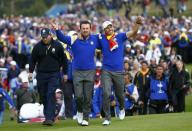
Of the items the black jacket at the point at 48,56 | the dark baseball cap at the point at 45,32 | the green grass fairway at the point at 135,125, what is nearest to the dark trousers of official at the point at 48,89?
the black jacket at the point at 48,56

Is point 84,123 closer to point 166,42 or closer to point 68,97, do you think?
point 68,97

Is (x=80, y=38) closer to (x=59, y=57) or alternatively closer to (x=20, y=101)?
(x=59, y=57)

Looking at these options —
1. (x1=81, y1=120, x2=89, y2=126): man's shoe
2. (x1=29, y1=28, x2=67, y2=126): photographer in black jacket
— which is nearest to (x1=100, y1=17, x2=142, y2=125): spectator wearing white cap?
(x1=81, y1=120, x2=89, y2=126): man's shoe

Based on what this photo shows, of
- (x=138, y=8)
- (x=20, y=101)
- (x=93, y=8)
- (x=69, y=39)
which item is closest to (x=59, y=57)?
(x=69, y=39)

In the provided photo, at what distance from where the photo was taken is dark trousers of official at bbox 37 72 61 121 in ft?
53.7

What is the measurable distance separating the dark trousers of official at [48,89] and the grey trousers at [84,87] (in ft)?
1.87

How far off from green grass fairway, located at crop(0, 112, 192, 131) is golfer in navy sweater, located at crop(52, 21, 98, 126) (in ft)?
1.89

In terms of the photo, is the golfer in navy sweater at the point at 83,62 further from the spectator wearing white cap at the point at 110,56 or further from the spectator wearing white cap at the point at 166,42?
the spectator wearing white cap at the point at 166,42

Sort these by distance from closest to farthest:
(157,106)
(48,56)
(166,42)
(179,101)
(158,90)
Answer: (48,56) → (158,90) → (157,106) → (179,101) → (166,42)

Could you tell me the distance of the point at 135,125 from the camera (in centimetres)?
1593

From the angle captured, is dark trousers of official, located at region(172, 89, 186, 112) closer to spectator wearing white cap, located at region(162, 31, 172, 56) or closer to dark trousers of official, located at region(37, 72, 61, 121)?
dark trousers of official, located at region(37, 72, 61, 121)

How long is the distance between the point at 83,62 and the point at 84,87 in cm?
58

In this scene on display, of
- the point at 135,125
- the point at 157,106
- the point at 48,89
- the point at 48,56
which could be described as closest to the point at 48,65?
the point at 48,56

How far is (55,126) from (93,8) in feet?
160
